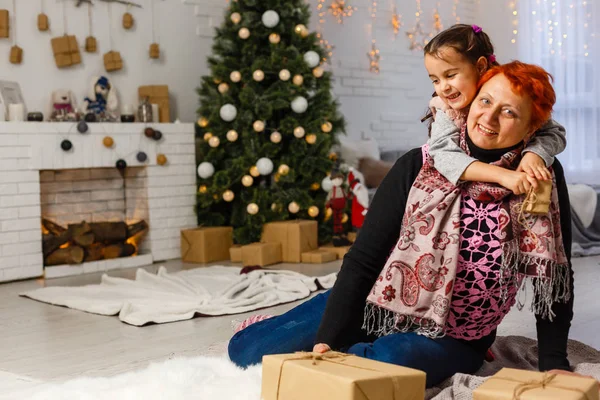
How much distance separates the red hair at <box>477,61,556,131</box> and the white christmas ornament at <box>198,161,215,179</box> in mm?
3969

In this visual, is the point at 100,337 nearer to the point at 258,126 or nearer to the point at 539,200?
the point at 539,200

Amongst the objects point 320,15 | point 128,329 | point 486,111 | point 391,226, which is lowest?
point 128,329

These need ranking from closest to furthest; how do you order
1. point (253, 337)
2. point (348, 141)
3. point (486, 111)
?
point (486, 111) → point (253, 337) → point (348, 141)

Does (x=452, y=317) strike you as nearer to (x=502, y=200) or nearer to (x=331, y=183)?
(x=502, y=200)

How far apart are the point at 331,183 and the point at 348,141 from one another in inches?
51.1

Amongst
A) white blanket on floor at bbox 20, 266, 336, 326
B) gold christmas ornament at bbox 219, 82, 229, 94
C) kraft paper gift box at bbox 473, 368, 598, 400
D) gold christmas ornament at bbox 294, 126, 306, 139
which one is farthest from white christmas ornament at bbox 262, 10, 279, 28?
kraft paper gift box at bbox 473, 368, 598, 400

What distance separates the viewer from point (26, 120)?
5.20 meters

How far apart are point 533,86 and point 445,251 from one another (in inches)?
17.1

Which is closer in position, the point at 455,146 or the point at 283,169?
the point at 455,146

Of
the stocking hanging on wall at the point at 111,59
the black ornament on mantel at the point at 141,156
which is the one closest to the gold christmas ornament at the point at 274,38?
the stocking hanging on wall at the point at 111,59

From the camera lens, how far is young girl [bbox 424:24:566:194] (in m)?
1.89

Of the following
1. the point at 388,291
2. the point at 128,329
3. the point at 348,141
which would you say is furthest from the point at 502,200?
the point at 348,141

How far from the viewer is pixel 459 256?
6.44 ft

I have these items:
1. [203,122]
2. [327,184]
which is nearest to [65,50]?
[203,122]
